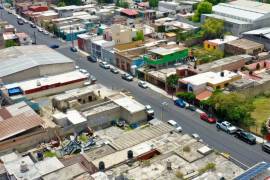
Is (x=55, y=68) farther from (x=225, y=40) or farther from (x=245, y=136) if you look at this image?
(x=225, y=40)

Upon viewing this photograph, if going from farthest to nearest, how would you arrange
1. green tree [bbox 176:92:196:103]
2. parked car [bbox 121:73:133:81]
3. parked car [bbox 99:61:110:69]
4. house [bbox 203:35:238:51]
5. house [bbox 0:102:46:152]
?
1. house [bbox 203:35:238:51]
2. parked car [bbox 99:61:110:69]
3. parked car [bbox 121:73:133:81]
4. green tree [bbox 176:92:196:103]
5. house [bbox 0:102:46:152]

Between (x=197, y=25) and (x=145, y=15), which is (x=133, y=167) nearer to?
(x=197, y=25)

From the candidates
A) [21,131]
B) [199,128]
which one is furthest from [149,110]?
[21,131]

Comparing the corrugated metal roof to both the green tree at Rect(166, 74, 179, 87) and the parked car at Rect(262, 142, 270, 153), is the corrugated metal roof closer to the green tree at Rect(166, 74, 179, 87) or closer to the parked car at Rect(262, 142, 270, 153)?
the green tree at Rect(166, 74, 179, 87)

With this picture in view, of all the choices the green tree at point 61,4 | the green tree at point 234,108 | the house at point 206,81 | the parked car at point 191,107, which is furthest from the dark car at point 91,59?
the green tree at point 61,4

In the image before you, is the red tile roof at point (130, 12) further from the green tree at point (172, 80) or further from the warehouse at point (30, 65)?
the green tree at point (172, 80)

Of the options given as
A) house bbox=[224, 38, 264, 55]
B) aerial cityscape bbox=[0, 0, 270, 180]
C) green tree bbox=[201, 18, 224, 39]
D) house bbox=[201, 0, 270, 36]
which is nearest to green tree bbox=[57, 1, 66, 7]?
aerial cityscape bbox=[0, 0, 270, 180]

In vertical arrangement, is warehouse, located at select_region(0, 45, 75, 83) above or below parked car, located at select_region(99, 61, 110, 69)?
above
